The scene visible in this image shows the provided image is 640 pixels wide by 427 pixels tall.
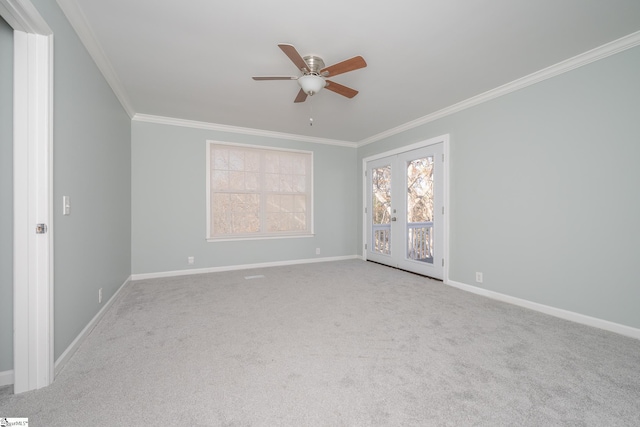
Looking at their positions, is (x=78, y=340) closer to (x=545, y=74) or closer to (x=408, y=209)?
(x=408, y=209)

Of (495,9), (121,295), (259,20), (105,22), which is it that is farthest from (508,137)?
(121,295)

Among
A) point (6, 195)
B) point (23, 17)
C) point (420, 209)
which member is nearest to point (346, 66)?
point (23, 17)

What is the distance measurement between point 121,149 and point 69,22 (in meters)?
1.73

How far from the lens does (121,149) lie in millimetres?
3389

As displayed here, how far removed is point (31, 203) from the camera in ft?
4.94

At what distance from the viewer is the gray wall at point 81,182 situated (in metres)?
1.75

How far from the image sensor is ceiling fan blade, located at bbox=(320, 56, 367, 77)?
2.09 metres

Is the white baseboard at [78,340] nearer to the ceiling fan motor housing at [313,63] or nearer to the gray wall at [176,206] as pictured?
the gray wall at [176,206]

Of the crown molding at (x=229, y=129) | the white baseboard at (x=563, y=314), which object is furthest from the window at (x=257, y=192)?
the white baseboard at (x=563, y=314)

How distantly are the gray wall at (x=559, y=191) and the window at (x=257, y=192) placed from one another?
9.09 feet

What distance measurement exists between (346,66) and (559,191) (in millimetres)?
2416

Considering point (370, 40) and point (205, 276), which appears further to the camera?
point (205, 276)

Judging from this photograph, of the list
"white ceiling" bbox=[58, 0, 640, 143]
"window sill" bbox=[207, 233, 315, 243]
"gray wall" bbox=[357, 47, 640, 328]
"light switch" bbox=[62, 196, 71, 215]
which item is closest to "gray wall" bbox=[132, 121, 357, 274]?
"window sill" bbox=[207, 233, 315, 243]

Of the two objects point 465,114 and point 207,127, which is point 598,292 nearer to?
point 465,114
